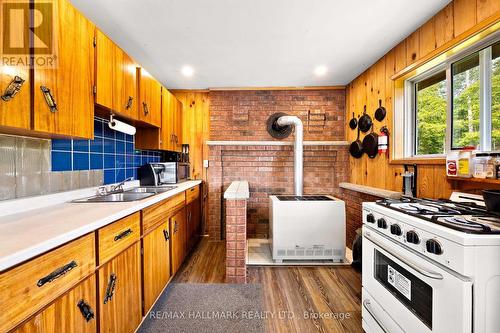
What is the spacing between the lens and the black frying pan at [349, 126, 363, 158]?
3.00m

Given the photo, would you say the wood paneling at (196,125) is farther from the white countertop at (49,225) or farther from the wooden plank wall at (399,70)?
the wooden plank wall at (399,70)

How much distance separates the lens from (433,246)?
958mm

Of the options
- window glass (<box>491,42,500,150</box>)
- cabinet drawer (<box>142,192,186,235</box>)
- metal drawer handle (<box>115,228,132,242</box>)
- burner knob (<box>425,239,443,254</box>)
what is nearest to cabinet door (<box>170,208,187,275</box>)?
cabinet drawer (<box>142,192,186,235</box>)

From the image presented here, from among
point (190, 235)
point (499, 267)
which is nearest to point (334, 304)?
point (499, 267)

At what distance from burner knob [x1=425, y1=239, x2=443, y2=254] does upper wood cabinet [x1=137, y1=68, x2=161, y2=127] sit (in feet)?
7.66

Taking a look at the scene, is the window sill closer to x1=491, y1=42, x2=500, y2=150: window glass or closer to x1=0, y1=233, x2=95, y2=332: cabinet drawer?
x1=491, y1=42, x2=500, y2=150: window glass

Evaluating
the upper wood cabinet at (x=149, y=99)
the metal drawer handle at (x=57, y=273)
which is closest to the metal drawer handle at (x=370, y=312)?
the metal drawer handle at (x=57, y=273)

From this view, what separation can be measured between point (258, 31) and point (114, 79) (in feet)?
4.13

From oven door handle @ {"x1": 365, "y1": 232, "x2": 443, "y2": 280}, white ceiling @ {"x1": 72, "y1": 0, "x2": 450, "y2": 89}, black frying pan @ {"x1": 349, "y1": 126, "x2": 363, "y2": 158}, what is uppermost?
white ceiling @ {"x1": 72, "y1": 0, "x2": 450, "y2": 89}

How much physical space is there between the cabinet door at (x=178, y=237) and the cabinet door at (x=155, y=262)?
0.13m

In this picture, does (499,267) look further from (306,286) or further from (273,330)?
(306,286)

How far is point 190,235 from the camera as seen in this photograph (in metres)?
2.86

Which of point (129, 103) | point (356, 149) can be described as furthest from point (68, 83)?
point (356, 149)

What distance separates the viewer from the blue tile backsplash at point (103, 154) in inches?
65.6
